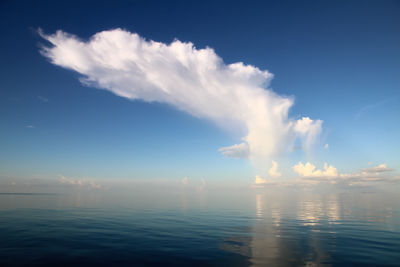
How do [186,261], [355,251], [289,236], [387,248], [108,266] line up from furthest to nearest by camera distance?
1. [289,236]
2. [387,248]
3. [355,251]
4. [186,261]
5. [108,266]

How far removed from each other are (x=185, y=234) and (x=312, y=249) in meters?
17.2

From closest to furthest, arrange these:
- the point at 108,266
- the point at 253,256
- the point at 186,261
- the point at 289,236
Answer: the point at 108,266 < the point at 186,261 < the point at 253,256 < the point at 289,236

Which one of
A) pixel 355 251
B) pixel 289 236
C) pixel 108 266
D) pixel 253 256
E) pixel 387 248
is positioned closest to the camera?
pixel 108 266

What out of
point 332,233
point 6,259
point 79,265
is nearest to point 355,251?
point 332,233

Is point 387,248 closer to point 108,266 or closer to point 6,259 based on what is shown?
point 108,266

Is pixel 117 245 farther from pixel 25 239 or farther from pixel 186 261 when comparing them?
pixel 25 239

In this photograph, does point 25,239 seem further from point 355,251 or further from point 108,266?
point 355,251

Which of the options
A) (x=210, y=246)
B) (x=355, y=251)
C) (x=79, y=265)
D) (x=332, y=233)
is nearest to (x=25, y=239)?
(x=79, y=265)

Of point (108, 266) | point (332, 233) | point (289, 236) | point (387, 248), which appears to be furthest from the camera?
point (332, 233)

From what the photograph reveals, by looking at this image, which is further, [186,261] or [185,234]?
[185,234]

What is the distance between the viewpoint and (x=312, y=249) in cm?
2364

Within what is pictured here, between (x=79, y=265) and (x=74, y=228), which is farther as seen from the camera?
(x=74, y=228)

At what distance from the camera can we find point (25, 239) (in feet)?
83.9

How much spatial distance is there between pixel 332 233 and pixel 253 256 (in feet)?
68.1
